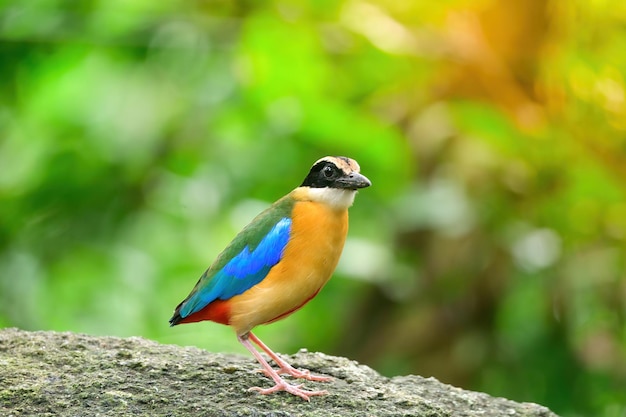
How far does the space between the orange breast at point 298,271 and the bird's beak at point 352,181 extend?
0.40 ft

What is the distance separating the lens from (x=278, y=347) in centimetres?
826

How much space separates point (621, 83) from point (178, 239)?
11.0 feet

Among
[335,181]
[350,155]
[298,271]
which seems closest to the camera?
[298,271]

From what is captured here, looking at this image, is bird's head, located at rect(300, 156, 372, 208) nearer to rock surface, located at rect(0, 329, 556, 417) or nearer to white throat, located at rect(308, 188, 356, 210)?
white throat, located at rect(308, 188, 356, 210)

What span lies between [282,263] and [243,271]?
18cm

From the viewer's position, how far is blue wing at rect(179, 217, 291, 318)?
427 cm

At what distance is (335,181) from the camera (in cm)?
434

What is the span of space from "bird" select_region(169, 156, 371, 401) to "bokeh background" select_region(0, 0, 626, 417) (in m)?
2.48

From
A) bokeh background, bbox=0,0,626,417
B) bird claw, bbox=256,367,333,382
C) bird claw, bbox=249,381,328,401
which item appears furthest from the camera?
bokeh background, bbox=0,0,626,417

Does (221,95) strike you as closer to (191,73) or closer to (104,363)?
(191,73)

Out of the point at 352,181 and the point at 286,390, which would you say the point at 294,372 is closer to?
the point at 286,390

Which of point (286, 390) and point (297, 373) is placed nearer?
point (286, 390)

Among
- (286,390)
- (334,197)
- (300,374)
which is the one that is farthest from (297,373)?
(334,197)

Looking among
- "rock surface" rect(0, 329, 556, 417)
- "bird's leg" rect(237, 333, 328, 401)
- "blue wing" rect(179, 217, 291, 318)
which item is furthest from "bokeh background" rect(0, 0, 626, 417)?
"bird's leg" rect(237, 333, 328, 401)
